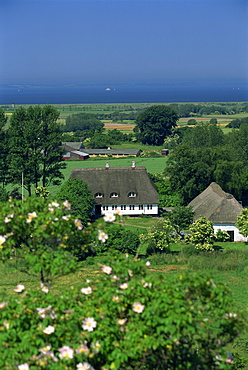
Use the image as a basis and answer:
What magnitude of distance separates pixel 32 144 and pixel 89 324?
41215 mm

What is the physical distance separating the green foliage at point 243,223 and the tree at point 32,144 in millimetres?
18182

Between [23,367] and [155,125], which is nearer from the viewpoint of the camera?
[23,367]

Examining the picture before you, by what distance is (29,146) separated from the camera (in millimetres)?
48250

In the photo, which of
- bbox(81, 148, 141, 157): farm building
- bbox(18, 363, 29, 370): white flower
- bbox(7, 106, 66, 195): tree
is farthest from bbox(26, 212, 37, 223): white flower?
bbox(81, 148, 141, 157): farm building

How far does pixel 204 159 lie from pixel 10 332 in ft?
144

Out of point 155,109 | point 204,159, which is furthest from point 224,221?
point 155,109

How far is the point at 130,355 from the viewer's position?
7.79 metres

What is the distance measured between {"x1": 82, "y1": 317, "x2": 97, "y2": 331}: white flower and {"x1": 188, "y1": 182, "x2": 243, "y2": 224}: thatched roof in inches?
1235

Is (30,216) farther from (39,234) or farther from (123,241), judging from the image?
(123,241)

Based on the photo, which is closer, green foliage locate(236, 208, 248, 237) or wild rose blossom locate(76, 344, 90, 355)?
wild rose blossom locate(76, 344, 90, 355)

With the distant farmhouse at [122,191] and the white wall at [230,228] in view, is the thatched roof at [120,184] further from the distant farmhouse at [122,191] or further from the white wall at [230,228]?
the white wall at [230,228]

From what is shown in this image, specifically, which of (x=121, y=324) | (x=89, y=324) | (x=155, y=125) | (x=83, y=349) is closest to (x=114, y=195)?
(x=121, y=324)

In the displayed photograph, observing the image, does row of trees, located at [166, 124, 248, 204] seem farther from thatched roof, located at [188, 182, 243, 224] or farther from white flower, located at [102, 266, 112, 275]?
white flower, located at [102, 266, 112, 275]

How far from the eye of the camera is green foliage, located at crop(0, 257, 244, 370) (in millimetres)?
7840
